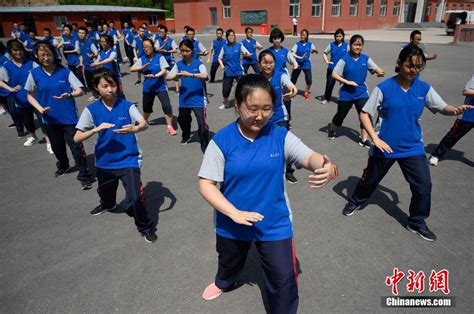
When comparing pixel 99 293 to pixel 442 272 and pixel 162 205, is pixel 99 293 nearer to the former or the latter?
pixel 162 205

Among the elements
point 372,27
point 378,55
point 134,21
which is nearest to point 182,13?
point 134,21

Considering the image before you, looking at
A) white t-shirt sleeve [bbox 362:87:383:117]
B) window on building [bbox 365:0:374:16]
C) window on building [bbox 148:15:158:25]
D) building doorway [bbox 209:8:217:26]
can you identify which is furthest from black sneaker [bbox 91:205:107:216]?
window on building [bbox 148:15:158:25]

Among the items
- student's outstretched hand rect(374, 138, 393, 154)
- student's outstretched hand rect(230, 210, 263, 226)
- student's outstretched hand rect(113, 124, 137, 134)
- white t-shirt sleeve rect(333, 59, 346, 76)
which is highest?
white t-shirt sleeve rect(333, 59, 346, 76)

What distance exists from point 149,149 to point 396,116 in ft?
16.2

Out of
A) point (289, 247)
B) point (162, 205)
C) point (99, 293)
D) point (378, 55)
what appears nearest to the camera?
point (289, 247)

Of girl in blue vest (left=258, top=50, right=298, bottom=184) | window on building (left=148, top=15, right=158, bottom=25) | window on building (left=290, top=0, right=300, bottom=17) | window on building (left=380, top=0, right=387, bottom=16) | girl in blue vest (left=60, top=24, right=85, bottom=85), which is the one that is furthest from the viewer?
window on building (left=148, top=15, right=158, bottom=25)

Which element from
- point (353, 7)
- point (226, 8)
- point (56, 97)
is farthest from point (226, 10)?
point (56, 97)

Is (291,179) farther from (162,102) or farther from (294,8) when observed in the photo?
(294,8)

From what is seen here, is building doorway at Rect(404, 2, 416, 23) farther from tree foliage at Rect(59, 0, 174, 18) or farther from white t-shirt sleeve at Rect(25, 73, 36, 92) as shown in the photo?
white t-shirt sleeve at Rect(25, 73, 36, 92)

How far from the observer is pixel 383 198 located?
459cm

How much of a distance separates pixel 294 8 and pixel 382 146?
37.0 meters

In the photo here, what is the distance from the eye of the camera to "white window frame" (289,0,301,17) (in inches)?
1406

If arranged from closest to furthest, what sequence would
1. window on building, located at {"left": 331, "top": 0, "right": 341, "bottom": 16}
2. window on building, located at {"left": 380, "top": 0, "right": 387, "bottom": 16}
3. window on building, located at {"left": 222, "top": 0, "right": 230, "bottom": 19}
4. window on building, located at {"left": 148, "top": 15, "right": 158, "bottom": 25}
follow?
window on building, located at {"left": 331, "top": 0, "right": 341, "bottom": 16}
window on building, located at {"left": 222, "top": 0, "right": 230, "bottom": 19}
window on building, located at {"left": 380, "top": 0, "right": 387, "bottom": 16}
window on building, located at {"left": 148, "top": 15, "right": 158, "bottom": 25}

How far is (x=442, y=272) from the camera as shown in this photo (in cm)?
322
